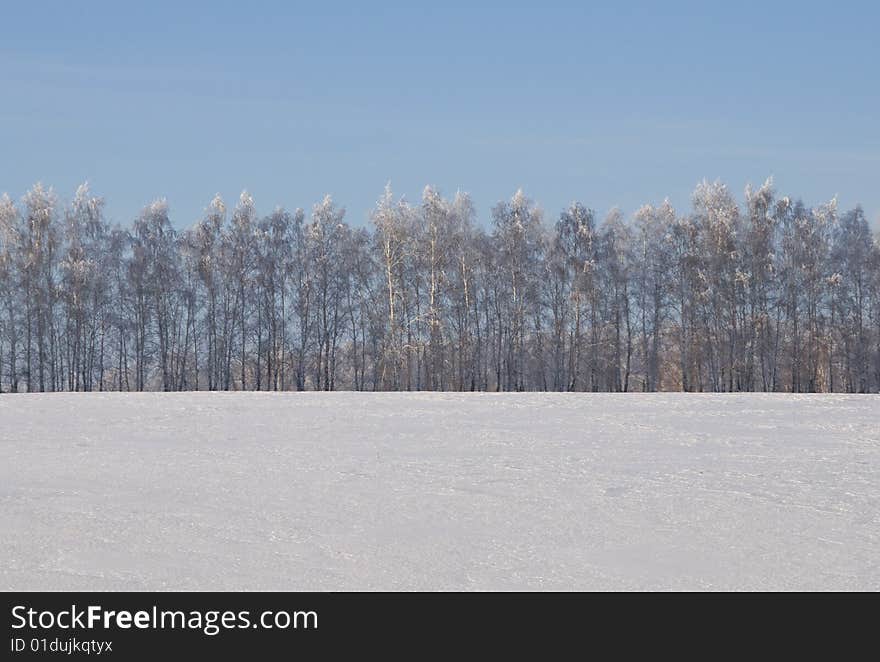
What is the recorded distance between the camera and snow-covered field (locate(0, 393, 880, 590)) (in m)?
6.67

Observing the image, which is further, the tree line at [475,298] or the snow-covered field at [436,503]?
the tree line at [475,298]

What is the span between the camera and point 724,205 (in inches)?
1598

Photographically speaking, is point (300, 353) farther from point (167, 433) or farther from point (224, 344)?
point (167, 433)

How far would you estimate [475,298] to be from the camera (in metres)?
40.9

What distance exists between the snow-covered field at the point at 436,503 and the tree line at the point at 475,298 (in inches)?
904

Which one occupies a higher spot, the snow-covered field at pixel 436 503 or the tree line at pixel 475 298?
the tree line at pixel 475 298

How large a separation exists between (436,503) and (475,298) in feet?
105

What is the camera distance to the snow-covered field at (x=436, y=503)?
6672 millimetres
